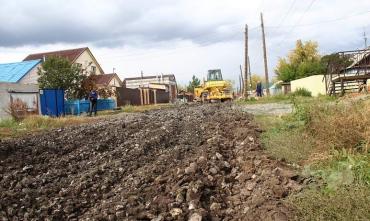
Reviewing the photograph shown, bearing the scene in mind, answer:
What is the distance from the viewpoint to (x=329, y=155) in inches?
257

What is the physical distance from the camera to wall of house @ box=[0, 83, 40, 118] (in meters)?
25.3

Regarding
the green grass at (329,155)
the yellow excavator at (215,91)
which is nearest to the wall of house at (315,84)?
the yellow excavator at (215,91)

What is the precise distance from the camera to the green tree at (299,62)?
215ft

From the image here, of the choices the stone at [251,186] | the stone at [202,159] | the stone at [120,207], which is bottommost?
the stone at [120,207]

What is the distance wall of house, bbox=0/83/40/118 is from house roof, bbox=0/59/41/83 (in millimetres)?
15035

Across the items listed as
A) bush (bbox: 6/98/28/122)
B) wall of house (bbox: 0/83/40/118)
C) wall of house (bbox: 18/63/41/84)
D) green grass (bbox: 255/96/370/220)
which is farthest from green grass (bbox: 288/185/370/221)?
wall of house (bbox: 18/63/41/84)

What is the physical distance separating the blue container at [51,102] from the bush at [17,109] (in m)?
2.60

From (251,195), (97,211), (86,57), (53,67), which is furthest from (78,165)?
(86,57)

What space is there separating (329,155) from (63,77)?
31.4m

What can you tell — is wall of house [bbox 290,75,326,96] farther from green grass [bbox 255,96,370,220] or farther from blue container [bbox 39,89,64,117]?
green grass [bbox 255,96,370,220]

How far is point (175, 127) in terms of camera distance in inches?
551

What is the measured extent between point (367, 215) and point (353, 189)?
48 cm

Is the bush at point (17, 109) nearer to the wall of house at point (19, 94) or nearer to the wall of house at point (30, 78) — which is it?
the wall of house at point (19, 94)

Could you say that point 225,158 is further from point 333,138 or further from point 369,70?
point 369,70
